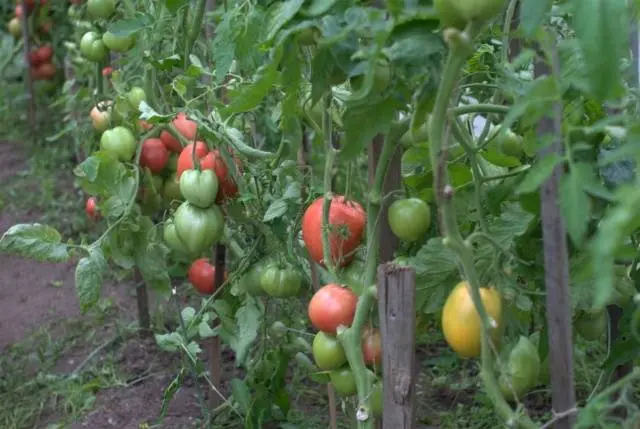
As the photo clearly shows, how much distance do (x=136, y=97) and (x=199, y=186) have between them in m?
0.46

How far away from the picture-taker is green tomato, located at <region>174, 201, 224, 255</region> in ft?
6.46

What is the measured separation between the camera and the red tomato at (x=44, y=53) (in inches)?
187

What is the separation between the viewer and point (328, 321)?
5.28ft

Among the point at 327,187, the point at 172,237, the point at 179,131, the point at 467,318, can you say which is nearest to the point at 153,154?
the point at 179,131

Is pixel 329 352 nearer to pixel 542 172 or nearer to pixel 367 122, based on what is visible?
pixel 367 122

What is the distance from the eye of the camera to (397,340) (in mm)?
1475

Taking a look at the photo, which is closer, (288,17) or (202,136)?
(288,17)

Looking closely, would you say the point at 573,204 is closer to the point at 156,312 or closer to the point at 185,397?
the point at 185,397

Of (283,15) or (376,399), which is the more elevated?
(283,15)

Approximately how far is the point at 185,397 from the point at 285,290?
80 cm

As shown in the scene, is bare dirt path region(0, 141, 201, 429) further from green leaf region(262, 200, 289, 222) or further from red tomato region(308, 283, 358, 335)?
red tomato region(308, 283, 358, 335)

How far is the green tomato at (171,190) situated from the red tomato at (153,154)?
2.7 inches

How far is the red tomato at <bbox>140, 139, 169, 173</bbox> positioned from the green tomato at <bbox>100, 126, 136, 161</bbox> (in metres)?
0.04

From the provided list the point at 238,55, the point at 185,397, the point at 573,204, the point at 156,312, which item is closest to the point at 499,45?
the point at 238,55
